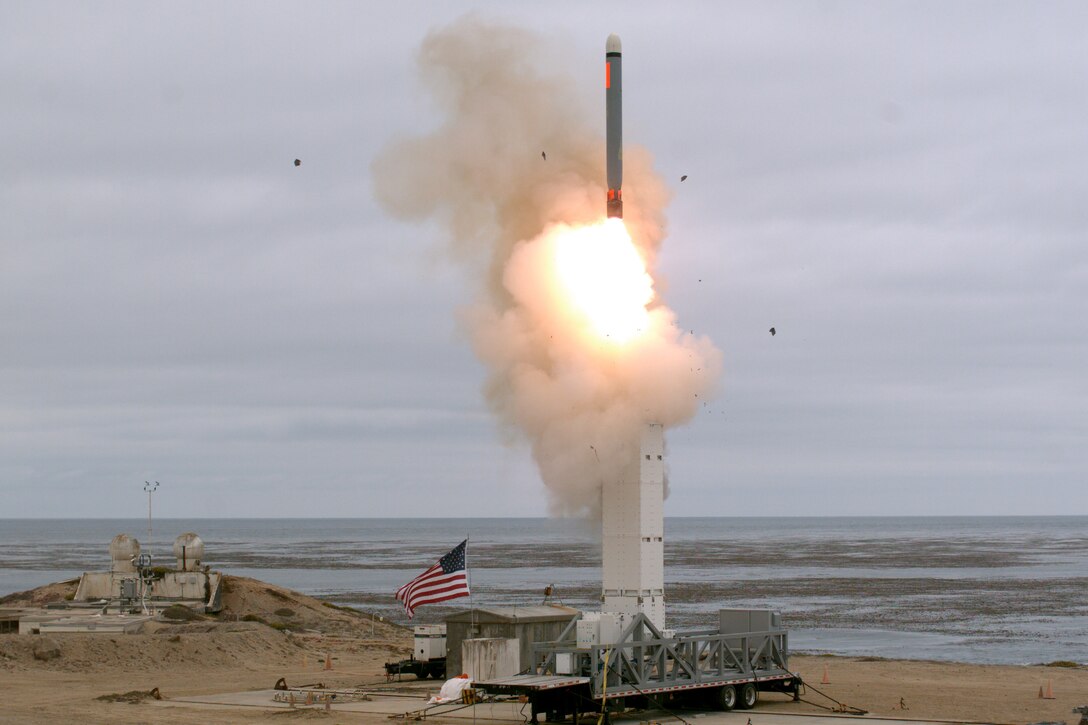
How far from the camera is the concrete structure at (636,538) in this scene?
110ft

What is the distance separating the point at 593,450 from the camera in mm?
33719

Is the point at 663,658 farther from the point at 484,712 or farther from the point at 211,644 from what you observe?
the point at 211,644

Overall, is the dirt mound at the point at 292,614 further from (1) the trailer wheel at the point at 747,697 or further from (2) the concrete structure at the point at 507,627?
(1) the trailer wheel at the point at 747,697

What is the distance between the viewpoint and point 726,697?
3178 centimetres

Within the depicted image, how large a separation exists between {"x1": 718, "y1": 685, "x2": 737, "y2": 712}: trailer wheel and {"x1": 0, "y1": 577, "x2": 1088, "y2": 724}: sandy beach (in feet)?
1.91

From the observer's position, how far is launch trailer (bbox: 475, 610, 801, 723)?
29.2 m

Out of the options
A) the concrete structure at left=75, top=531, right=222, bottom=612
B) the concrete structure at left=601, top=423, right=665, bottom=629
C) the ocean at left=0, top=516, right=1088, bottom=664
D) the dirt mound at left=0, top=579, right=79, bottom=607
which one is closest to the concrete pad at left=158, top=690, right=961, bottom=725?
the concrete structure at left=601, top=423, right=665, bottom=629

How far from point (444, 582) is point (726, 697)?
7245 millimetres

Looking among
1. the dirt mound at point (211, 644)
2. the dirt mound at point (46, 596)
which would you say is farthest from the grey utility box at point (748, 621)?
the dirt mound at point (46, 596)

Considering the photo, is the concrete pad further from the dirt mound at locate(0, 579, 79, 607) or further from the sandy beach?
the dirt mound at locate(0, 579, 79, 607)

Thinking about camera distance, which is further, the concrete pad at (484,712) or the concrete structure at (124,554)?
the concrete structure at (124,554)

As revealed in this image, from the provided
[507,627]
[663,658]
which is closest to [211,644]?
[507,627]

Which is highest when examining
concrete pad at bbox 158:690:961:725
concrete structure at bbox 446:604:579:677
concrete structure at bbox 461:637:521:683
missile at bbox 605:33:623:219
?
missile at bbox 605:33:623:219

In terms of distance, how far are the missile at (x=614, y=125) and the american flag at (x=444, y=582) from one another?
29.4 feet
